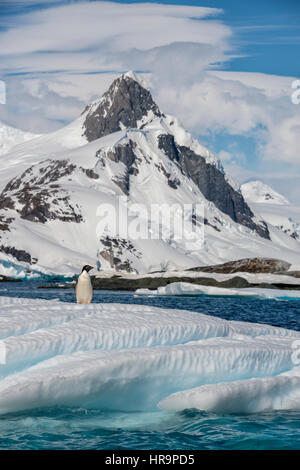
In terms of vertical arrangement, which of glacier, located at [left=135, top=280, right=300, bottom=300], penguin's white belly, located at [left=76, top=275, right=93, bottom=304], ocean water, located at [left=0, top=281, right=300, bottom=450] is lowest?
ocean water, located at [left=0, top=281, right=300, bottom=450]

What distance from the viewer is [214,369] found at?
13844mm

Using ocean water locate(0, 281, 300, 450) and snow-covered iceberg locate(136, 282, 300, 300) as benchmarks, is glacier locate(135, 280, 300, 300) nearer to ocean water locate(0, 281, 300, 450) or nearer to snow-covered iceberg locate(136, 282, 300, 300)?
snow-covered iceberg locate(136, 282, 300, 300)

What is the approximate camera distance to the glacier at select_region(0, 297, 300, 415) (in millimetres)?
12531

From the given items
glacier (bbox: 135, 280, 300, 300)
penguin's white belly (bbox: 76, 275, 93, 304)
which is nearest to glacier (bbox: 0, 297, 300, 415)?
penguin's white belly (bbox: 76, 275, 93, 304)

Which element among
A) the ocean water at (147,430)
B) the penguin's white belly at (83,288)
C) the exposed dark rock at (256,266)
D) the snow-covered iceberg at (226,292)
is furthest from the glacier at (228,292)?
the ocean water at (147,430)

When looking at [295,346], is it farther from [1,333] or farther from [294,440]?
[1,333]

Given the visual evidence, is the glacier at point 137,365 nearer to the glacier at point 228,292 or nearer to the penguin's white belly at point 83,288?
the penguin's white belly at point 83,288

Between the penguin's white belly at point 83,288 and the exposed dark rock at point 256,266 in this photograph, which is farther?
the exposed dark rock at point 256,266

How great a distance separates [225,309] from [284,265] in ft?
168

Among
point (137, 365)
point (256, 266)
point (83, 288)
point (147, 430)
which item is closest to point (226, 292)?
point (256, 266)

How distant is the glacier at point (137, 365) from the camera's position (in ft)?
41.1

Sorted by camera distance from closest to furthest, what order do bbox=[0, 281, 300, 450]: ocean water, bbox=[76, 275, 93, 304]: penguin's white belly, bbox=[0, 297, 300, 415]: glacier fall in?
bbox=[0, 281, 300, 450]: ocean water, bbox=[0, 297, 300, 415]: glacier, bbox=[76, 275, 93, 304]: penguin's white belly

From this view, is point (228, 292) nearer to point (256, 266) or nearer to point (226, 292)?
point (226, 292)

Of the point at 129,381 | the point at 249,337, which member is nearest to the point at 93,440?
the point at 129,381
